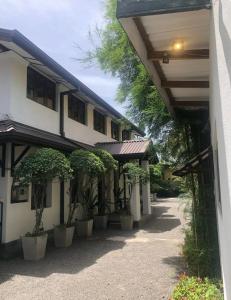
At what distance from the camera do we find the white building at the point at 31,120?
8.66 metres

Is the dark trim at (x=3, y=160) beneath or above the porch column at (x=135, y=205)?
above

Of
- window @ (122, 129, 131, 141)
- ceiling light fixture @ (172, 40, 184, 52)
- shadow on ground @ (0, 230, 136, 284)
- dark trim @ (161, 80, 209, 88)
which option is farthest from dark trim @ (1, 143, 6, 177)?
window @ (122, 129, 131, 141)

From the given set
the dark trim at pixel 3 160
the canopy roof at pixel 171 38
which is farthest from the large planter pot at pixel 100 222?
the canopy roof at pixel 171 38

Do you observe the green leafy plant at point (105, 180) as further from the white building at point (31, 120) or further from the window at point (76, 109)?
the window at point (76, 109)

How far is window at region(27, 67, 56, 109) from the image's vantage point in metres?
10.4

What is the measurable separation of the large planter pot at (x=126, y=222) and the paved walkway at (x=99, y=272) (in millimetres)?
2266

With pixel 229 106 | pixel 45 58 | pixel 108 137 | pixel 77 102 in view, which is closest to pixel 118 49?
pixel 45 58

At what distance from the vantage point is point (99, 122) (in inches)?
664

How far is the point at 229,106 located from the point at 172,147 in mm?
7032

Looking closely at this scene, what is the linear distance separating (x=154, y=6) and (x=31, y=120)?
771 cm

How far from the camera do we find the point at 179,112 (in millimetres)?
7715

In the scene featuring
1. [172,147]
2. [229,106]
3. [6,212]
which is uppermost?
[172,147]

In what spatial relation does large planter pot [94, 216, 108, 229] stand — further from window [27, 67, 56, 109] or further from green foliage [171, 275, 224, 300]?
green foliage [171, 275, 224, 300]

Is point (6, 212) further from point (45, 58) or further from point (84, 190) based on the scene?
point (45, 58)
